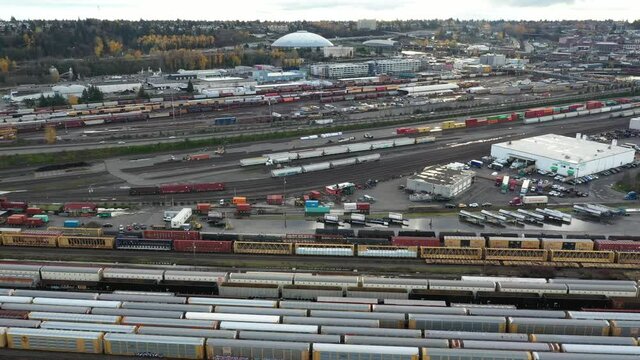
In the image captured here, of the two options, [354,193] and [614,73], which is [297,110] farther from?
[614,73]

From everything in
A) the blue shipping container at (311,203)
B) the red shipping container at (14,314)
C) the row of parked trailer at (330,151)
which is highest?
the row of parked trailer at (330,151)

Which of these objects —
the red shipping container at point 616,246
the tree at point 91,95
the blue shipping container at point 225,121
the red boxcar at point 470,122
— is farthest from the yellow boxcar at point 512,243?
the tree at point 91,95

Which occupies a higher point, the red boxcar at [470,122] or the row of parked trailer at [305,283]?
the red boxcar at [470,122]

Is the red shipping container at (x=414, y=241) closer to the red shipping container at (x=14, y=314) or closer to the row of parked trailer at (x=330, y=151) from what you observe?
the red shipping container at (x=14, y=314)

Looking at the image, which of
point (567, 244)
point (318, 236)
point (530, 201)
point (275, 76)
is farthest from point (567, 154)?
point (275, 76)

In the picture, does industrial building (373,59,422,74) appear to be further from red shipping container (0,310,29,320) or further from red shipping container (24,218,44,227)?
red shipping container (0,310,29,320)

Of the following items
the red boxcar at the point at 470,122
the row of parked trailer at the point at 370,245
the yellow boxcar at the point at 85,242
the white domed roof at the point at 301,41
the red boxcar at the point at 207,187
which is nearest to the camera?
the row of parked trailer at the point at 370,245

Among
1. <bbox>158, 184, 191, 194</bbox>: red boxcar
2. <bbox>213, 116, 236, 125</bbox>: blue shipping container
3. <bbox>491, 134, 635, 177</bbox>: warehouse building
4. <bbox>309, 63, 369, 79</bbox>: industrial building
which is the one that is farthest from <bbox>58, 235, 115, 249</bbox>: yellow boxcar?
<bbox>309, 63, 369, 79</bbox>: industrial building
